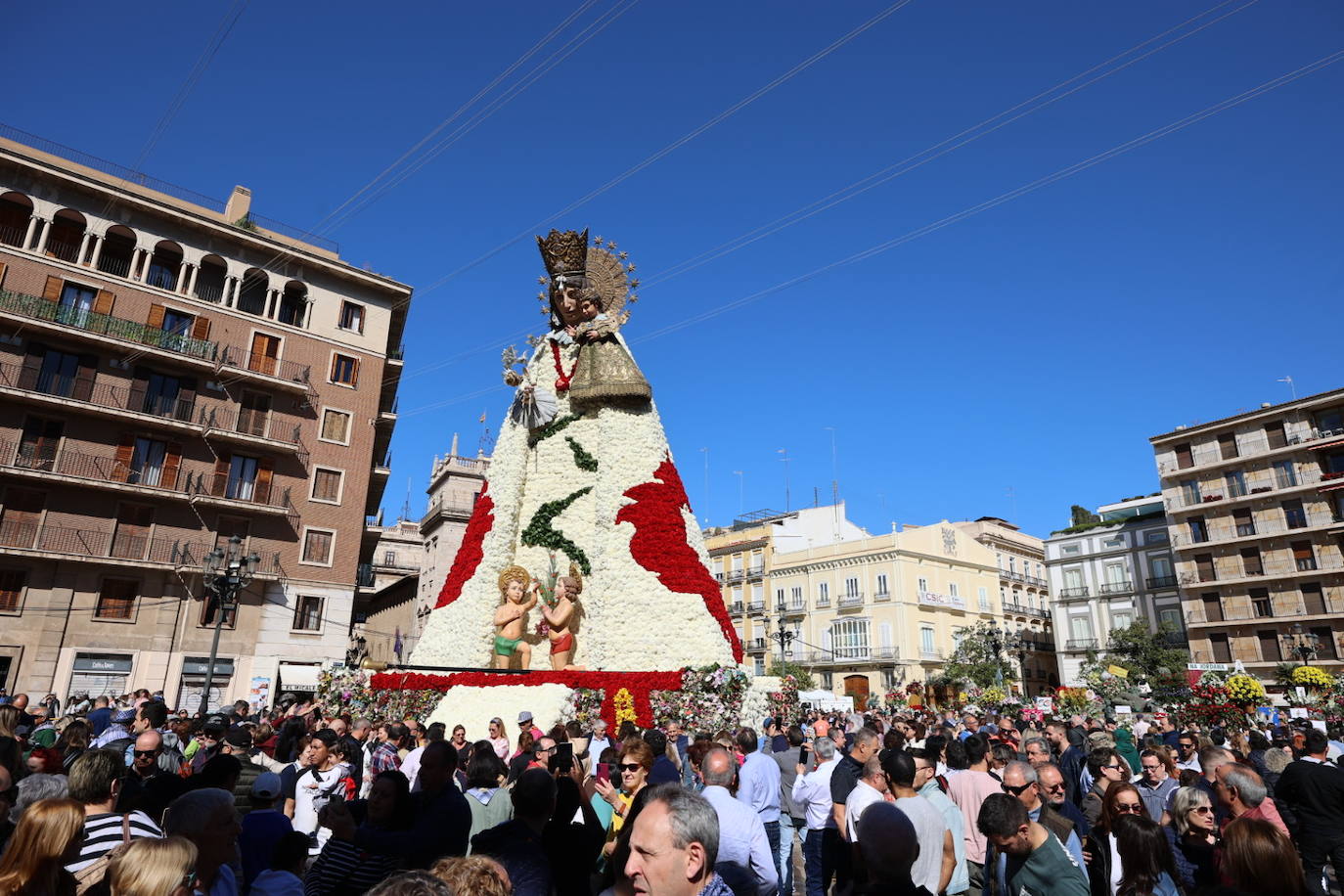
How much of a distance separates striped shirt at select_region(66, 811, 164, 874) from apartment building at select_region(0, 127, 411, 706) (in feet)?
81.1

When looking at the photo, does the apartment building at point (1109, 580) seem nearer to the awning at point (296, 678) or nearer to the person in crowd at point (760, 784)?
the awning at point (296, 678)

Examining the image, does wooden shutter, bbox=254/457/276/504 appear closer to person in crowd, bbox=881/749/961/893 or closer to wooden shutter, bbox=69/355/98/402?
wooden shutter, bbox=69/355/98/402

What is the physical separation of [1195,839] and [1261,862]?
64.8 inches

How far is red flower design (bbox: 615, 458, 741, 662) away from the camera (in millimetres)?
18016

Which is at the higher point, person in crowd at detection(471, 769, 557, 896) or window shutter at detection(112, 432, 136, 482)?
window shutter at detection(112, 432, 136, 482)

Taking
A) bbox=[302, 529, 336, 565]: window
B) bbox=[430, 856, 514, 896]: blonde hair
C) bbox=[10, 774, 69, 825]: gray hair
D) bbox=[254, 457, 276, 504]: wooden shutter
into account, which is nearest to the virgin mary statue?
bbox=[302, 529, 336, 565]: window

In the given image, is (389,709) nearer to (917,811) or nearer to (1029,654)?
(917,811)

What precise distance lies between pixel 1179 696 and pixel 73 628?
100ft

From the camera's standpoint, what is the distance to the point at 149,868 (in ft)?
9.35

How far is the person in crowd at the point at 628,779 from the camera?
511 cm

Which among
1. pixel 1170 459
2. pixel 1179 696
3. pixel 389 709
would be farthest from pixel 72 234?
pixel 1170 459

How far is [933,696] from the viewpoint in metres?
40.4

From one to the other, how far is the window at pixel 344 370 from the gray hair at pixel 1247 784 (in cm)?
3096

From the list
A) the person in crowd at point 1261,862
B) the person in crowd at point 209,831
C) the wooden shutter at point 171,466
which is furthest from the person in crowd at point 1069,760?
the wooden shutter at point 171,466
